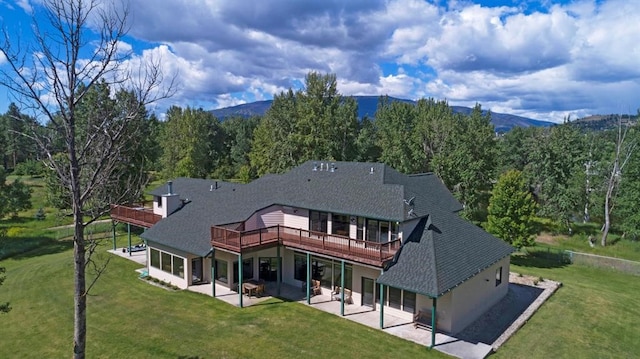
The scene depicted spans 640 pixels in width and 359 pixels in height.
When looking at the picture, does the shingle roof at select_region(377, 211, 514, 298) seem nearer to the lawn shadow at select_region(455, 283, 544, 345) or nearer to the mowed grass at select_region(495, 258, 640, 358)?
the lawn shadow at select_region(455, 283, 544, 345)

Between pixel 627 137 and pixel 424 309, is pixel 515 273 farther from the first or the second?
pixel 627 137

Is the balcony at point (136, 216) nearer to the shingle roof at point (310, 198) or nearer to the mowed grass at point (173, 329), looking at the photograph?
the shingle roof at point (310, 198)

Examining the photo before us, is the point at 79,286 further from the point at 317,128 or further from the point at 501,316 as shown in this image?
the point at 317,128

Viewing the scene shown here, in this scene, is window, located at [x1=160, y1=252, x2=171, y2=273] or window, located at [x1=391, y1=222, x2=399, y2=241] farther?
window, located at [x1=160, y1=252, x2=171, y2=273]

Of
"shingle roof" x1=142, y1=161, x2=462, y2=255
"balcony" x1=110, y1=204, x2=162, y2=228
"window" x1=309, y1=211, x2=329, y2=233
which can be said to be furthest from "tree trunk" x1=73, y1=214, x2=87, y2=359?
"balcony" x1=110, y1=204, x2=162, y2=228

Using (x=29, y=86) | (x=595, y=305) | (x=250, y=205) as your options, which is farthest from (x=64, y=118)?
(x=595, y=305)

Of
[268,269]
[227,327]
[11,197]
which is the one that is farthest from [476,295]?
[11,197]

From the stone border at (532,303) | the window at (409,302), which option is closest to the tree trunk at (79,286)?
the window at (409,302)
